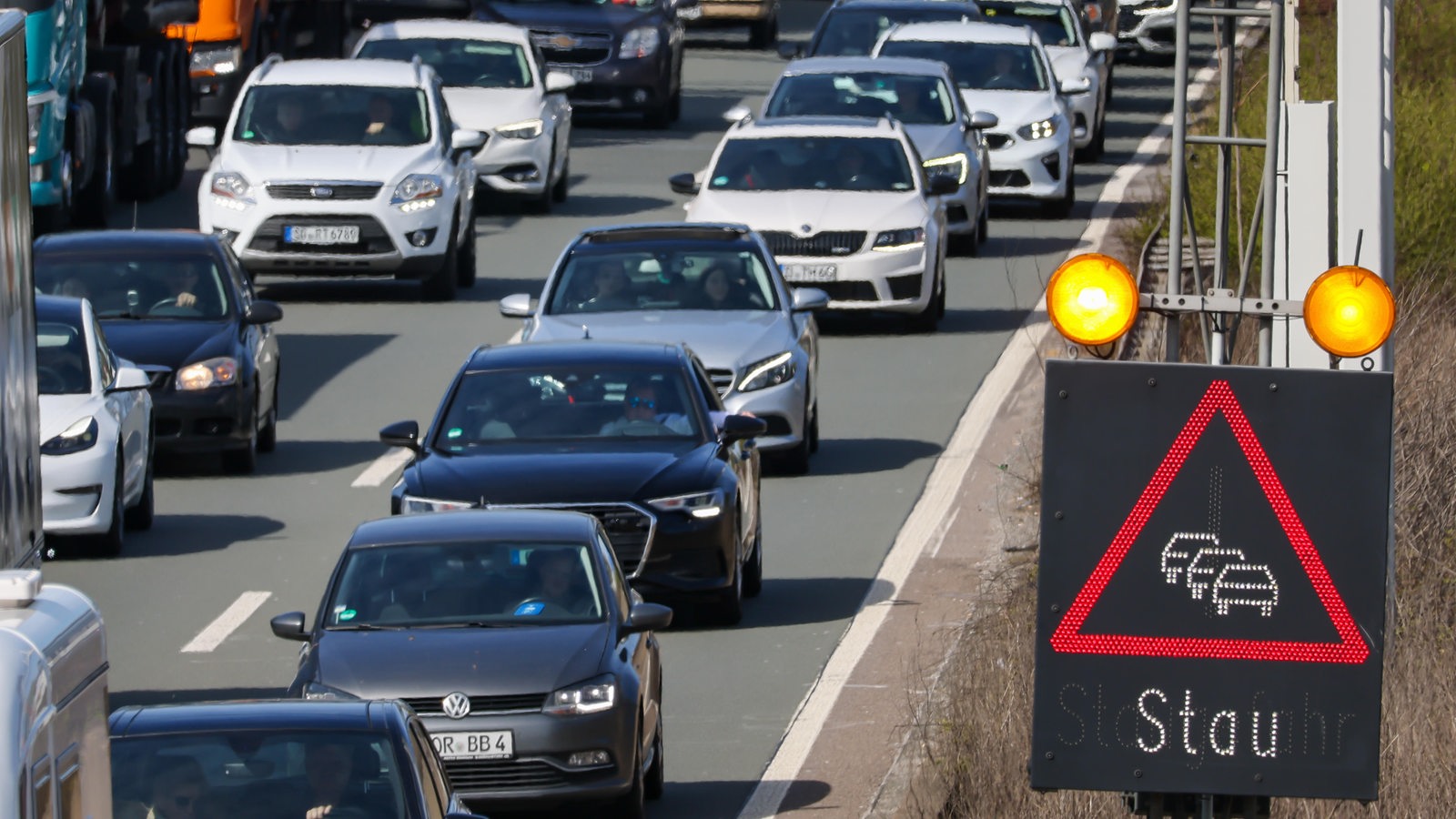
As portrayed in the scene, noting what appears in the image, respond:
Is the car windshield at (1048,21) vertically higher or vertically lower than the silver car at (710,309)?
higher

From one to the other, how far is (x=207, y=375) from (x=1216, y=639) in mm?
12962

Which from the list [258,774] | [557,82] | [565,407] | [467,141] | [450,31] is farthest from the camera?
[450,31]

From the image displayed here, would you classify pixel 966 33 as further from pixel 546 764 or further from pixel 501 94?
pixel 546 764

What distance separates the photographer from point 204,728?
28.2 feet

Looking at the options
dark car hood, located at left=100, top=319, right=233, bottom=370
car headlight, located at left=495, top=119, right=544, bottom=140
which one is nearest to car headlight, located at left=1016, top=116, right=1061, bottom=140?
car headlight, located at left=495, top=119, right=544, bottom=140

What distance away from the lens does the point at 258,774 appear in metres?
8.48

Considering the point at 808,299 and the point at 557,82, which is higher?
the point at 557,82

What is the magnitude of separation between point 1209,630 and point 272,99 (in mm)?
A: 20060

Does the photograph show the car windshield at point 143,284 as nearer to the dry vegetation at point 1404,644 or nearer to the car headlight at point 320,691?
the dry vegetation at point 1404,644

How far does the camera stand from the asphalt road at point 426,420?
13695 mm

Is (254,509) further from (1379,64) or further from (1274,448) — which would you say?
(1274,448)

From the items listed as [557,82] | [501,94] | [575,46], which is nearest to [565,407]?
[501,94]

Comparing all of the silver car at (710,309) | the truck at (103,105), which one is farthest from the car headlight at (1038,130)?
the silver car at (710,309)

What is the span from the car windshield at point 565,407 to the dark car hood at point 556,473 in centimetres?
24
